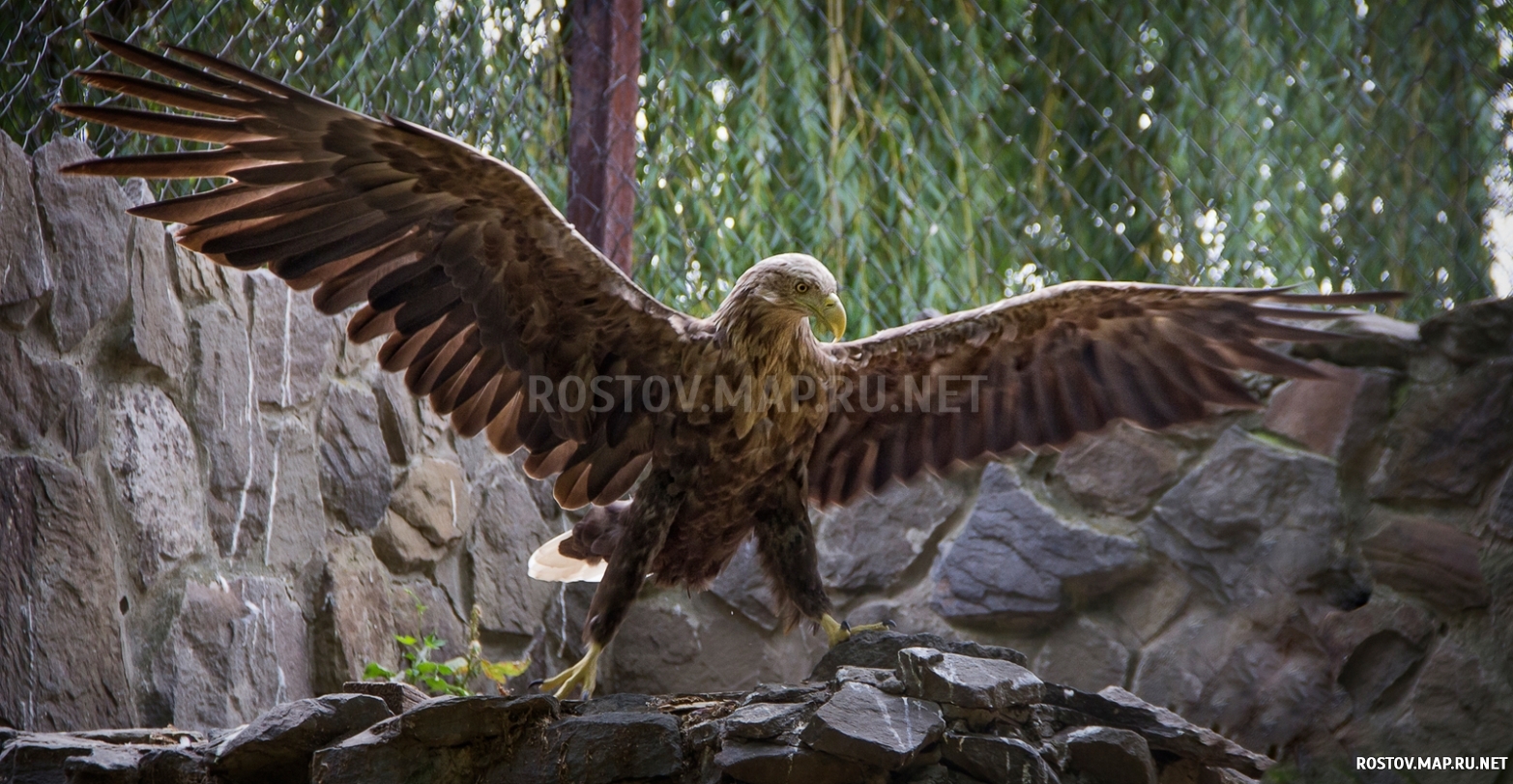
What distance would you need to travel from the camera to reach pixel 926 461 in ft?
11.8

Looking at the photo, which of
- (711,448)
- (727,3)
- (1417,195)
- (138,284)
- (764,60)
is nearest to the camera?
(711,448)


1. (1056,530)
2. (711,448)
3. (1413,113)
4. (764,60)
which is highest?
(764,60)

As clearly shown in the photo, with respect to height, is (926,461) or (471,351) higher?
(471,351)

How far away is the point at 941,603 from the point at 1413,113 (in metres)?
2.12

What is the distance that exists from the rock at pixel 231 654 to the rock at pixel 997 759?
6.53 ft

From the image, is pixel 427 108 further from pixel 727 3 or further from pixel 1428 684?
pixel 1428 684

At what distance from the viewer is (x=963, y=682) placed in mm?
2434

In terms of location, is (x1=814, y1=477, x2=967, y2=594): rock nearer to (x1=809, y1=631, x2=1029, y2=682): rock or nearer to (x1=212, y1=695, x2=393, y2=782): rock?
(x1=809, y1=631, x2=1029, y2=682): rock

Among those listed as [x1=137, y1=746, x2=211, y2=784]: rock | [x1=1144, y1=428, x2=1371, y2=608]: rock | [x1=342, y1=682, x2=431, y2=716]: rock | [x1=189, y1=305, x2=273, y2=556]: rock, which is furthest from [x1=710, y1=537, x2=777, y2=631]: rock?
[x1=137, y1=746, x2=211, y2=784]: rock

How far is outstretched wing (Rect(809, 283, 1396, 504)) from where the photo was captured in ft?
11.1

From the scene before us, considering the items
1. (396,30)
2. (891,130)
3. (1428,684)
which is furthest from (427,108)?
(1428,684)

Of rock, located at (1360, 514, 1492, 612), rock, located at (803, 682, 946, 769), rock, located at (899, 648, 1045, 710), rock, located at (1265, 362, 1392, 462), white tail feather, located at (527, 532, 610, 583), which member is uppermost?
rock, located at (1265, 362, 1392, 462)

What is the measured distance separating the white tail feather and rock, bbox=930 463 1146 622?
1144 mm

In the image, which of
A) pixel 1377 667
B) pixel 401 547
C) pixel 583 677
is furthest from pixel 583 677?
pixel 1377 667
